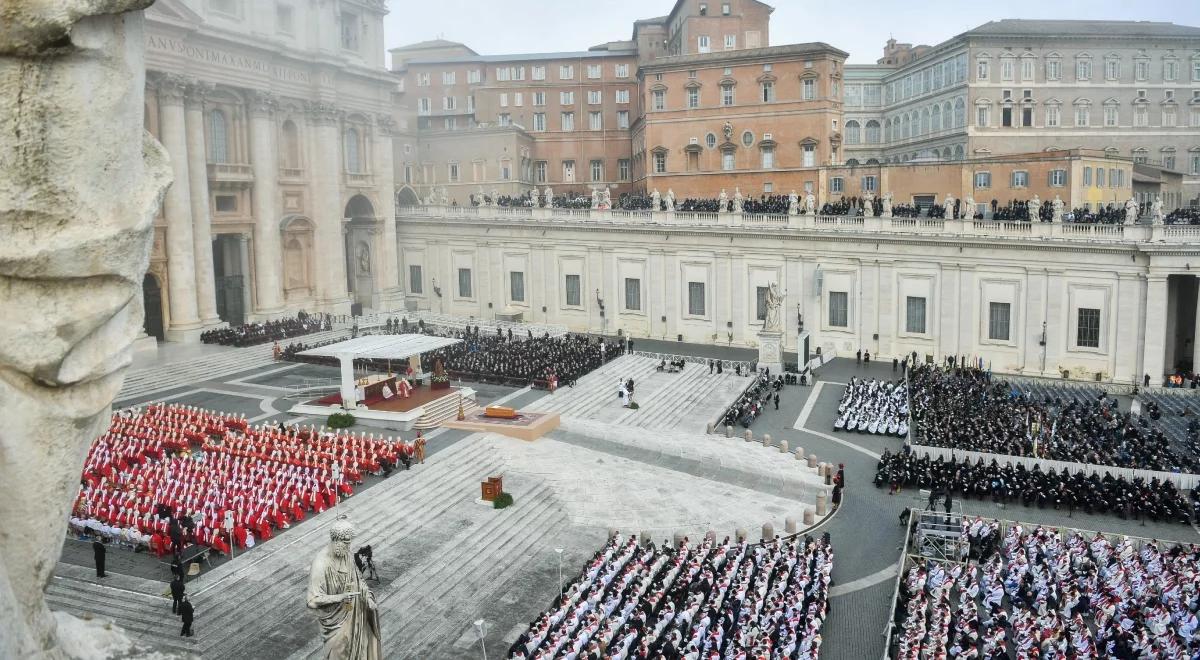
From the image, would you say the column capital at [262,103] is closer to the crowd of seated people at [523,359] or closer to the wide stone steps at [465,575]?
the crowd of seated people at [523,359]

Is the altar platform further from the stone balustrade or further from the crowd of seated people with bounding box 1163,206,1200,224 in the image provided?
the crowd of seated people with bounding box 1163,206,1200,224

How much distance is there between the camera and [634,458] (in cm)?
3338

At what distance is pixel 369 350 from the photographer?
37.9 metres

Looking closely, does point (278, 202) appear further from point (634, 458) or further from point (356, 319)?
point (634, 458)

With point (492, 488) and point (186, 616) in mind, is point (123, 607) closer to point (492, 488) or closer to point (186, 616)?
point (186, 616)

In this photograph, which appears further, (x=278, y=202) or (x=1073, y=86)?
(x=1073, y=86)

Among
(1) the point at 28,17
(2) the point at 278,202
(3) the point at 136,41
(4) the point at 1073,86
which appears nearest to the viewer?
(1) the point at 28,17

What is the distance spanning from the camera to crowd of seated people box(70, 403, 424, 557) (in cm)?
2292

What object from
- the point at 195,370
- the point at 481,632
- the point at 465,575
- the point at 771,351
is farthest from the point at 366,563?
the point at 771,351

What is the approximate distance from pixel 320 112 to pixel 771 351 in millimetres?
32253

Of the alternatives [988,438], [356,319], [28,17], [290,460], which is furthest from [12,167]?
[356,319]

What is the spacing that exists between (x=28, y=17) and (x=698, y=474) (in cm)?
2833

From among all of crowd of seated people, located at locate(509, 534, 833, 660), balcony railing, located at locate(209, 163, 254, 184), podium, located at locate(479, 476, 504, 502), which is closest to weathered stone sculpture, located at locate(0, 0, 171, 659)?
crowd of seated people, located at locate(509, 534, 833, 660)

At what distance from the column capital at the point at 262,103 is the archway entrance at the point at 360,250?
32.3 ft
